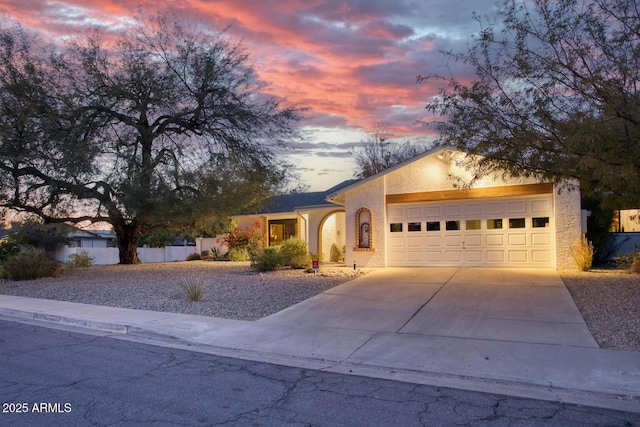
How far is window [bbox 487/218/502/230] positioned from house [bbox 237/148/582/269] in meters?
0.03

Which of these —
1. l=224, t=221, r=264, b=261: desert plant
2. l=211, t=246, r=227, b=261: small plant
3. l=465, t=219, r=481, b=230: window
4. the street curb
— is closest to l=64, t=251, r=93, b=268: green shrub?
l=211, t=246, r=227, b=261: small plant

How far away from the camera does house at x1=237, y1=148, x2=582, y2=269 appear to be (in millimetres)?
16672

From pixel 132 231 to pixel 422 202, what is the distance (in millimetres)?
14984

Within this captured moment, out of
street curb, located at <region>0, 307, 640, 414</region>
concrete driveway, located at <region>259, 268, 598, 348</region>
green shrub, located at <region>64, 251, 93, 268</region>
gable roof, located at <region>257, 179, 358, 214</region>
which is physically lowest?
street curb, located at <region>0, 307, 640, 414</region>

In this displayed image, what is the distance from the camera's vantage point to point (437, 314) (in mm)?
10547

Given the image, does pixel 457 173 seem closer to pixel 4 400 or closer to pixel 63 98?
pixel 63 98

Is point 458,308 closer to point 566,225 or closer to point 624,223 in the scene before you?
point 566,225

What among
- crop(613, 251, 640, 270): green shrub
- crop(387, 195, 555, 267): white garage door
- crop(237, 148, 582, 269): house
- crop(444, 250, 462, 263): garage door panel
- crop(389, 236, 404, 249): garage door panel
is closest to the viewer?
crop(613, 251, 640, 270): green shrub

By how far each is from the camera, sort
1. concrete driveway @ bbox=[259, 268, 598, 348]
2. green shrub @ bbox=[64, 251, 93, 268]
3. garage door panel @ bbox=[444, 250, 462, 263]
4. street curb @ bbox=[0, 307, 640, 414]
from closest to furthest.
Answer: street curb @ bbox=[0, 307, 640, 414]
concrete driveway @ bbox=[259, 268, 598, 348]
garage door panel @ bbox=[444, 250, 462, 263]
green shrub @ bbox=[64, 251, 93, 268]

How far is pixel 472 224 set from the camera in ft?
58.9

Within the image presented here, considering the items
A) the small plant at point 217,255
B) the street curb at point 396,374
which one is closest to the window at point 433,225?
the street curb at point 396,374

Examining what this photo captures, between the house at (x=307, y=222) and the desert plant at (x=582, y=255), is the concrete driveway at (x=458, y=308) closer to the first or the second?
the desert plant at (x=582, y=255)

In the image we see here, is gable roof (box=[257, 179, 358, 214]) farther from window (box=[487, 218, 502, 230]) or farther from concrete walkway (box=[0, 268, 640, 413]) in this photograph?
concrete walkway (box=[0, 268, 640, 413])

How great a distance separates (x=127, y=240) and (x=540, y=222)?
19.2 metres
